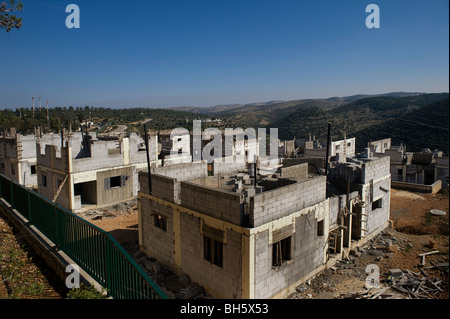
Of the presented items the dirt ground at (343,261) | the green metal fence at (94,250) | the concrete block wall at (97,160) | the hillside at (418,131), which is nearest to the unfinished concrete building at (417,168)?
the dirt ground at (343,261)

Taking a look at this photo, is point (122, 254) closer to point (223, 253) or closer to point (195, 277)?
point (223, 253)

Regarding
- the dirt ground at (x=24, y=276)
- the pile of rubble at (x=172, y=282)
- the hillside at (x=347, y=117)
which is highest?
the hillside at (x=347, y=117)

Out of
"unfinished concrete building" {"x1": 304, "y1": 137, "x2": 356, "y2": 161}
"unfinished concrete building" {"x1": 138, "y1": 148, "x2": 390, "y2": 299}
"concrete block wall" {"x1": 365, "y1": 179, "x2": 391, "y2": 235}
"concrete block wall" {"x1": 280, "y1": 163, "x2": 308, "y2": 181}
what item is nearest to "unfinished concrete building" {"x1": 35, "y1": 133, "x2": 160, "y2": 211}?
"unfinished concrete building" {"x1": 138, "y1": 148, "x2": 390, "y2": 299}

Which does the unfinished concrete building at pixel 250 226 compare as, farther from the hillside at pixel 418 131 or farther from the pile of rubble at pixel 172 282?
the hillside at pixel 418 131

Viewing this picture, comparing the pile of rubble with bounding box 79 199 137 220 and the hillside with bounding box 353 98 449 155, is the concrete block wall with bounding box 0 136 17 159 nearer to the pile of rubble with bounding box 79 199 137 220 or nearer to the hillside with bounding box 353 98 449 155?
the pile of rubble with bounding box 79 199 137 220

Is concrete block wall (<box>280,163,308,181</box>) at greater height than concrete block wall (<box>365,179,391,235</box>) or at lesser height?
greater

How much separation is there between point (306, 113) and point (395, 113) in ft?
94.9

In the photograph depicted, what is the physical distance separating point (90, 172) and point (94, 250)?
14868 millimetres

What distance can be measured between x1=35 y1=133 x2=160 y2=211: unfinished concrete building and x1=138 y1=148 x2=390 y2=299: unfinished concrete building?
8755 millimetres

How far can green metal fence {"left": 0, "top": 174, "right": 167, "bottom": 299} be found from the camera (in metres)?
6.22

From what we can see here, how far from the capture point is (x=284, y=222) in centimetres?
1032

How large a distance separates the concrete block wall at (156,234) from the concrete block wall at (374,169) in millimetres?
9328

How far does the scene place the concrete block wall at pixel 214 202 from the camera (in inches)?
380
